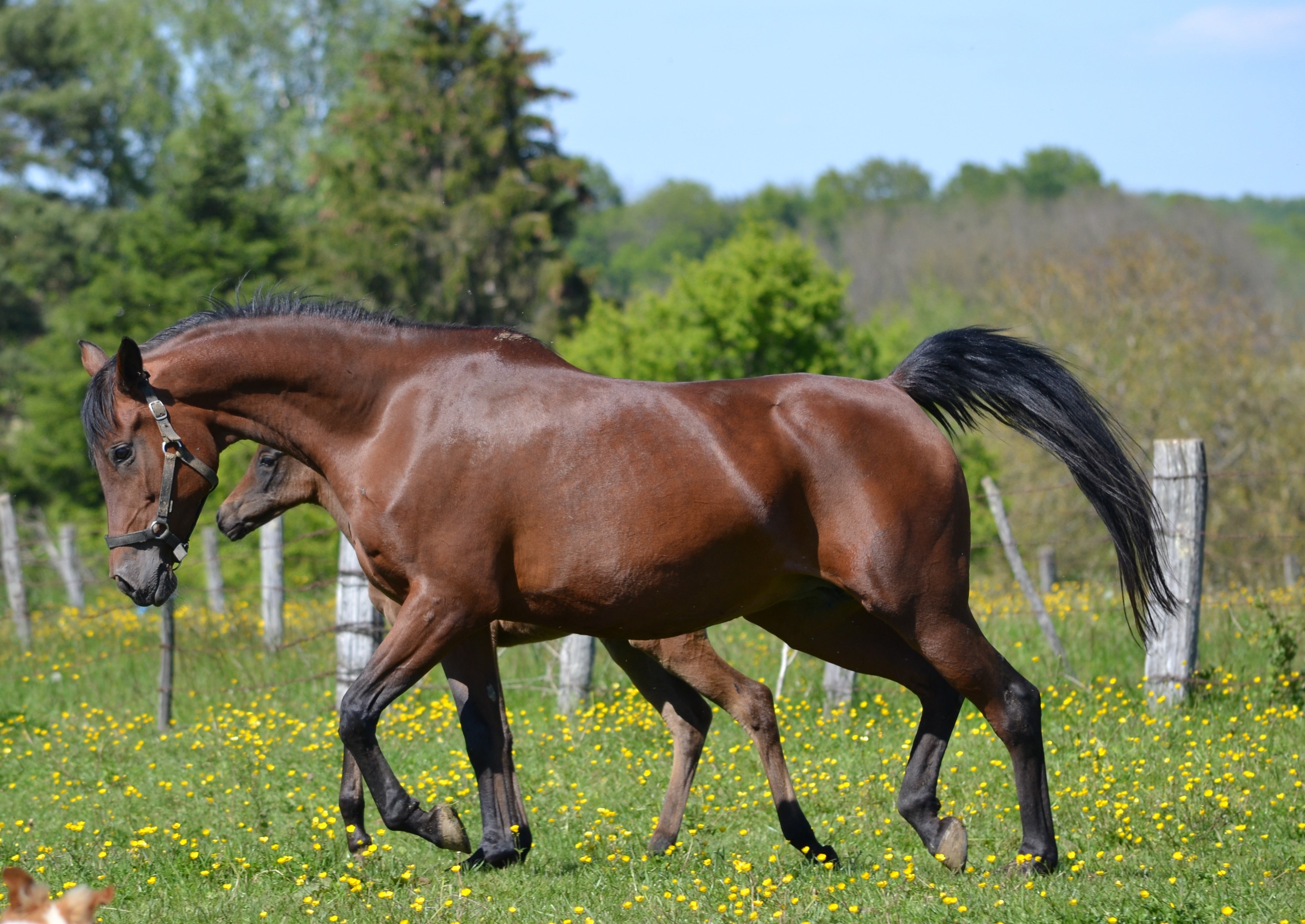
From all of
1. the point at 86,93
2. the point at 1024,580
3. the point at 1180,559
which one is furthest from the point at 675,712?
the point at 86,93

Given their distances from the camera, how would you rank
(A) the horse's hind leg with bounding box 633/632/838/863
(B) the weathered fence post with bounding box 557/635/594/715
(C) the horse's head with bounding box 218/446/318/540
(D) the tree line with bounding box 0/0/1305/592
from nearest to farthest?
(A) the horse's hind leg with bounding box 633/632/838/863 < (C) the horse's head with bounding box 218/446/318/540 < (B) the weathered fence post with bounding box 557/635/594/715 < (D) the tree line with bounding box 0/0/1305/592

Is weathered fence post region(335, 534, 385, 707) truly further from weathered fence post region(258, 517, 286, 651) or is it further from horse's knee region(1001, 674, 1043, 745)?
horse's knee region(1001, 674, 1043, 745)

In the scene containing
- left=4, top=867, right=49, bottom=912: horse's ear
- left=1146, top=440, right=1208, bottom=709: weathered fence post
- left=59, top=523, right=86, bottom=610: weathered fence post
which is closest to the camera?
left=4, top=867, right=49, bottom=912: horse's ear

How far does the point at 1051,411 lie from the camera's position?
5125 millimetres

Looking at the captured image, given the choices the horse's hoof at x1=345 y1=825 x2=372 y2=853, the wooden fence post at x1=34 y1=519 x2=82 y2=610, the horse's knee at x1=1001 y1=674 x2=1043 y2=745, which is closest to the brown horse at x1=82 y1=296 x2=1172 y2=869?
the horse's knee at x1=1001 y1=674 x2=1043 y2=745

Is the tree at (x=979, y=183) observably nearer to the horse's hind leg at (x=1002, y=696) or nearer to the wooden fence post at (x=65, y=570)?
the wooden fence post at (x=65, y=570)

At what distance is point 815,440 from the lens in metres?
4.73

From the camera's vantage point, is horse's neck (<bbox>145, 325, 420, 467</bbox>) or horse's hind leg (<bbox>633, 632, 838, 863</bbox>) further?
horse's hind leg (<bbox>633, 632, 838, 863</bbox>)

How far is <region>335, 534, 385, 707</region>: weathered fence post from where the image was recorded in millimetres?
8188

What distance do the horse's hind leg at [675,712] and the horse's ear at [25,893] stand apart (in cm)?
352

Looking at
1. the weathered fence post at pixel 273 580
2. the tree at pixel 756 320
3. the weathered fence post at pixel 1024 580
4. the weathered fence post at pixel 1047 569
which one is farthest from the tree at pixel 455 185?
the weathered fence post at pixel 1024 580

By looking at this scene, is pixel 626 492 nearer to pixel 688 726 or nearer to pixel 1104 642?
pixel 688 726

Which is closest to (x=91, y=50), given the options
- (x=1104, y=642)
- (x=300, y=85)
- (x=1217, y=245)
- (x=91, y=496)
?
(x=300, y=85)

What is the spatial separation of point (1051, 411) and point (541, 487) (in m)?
2.18
